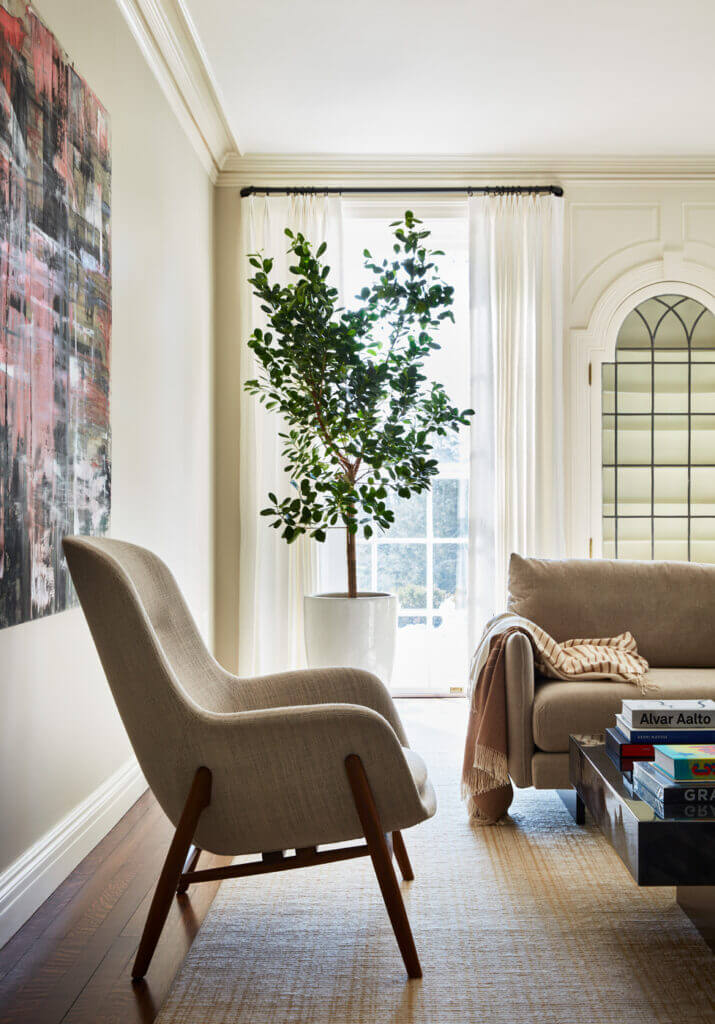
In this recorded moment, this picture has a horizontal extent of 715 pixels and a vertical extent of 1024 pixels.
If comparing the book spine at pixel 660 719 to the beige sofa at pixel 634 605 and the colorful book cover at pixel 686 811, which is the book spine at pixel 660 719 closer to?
the colorful book cover at pixel 686 811

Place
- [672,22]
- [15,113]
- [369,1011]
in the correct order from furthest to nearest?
[672,22], [15,113], [369,1011]

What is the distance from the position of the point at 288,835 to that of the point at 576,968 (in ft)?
2.22

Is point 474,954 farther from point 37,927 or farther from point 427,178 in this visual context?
point 427,178

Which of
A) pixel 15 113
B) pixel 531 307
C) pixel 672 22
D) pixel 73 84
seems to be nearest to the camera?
pixel 15 113

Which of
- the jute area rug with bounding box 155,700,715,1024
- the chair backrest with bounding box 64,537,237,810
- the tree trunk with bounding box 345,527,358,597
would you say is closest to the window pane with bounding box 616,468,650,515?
the tree trunk with bounding box 345,527,358,597

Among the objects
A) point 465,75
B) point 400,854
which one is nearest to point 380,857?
point 400,854

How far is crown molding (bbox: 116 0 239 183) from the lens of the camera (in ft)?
10.5

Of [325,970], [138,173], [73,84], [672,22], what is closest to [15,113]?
[73,84]

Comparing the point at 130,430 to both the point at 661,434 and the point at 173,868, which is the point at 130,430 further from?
the point at 661,434

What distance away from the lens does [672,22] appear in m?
3.46

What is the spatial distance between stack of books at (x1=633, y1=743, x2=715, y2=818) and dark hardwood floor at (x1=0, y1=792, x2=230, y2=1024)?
43.0 inches

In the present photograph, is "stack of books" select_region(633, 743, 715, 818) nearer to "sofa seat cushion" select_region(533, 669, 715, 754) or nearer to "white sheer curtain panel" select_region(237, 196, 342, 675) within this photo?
"sofa seat cushion" select_region(533, 669, 715, 754)

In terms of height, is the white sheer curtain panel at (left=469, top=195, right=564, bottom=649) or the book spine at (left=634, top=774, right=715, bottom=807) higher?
the white sheer curtain panel at (left=469, top=195, right=564, bottom=649)

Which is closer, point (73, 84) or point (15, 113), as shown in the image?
point (15, 113)
